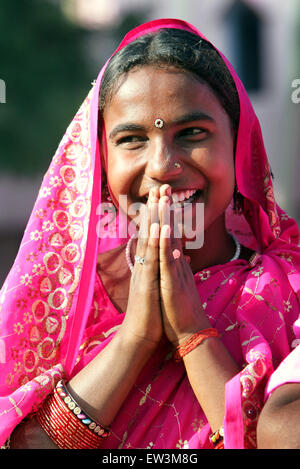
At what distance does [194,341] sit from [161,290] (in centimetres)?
20

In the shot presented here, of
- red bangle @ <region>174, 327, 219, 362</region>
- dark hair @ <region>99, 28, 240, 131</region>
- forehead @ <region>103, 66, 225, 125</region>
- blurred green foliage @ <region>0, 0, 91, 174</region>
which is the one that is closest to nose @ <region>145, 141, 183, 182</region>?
forehead @ <region>103, 66, 225, 125</region>

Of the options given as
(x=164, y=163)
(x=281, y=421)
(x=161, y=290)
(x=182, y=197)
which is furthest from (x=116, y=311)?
(x=281, y=421)

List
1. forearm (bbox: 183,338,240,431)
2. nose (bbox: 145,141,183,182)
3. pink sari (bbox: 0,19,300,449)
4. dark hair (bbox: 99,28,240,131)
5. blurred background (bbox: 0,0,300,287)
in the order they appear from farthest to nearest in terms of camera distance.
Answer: blurred background (bbox: 0,0,300,287)
dark hair (bbox: 99,28,240,131)
nose (bbox: 145,141,183,182)
pink sari (bbox: 0,19,300,449)
forearm (bbox: 183,338,240,431)

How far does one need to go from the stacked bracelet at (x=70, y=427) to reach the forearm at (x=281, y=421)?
0.55 m

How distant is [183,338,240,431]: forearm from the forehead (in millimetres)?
801

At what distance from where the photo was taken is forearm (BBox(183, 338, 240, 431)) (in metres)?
2.04

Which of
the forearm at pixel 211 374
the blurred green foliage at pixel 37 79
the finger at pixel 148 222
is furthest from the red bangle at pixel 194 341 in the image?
the blurred green foliage at pixel 37 79

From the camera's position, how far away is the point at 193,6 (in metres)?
18.8

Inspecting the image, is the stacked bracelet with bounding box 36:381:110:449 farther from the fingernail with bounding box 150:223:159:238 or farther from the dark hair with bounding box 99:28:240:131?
the dark hair with bounding box 99:28:240:131

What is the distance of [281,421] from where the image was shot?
1.80 m

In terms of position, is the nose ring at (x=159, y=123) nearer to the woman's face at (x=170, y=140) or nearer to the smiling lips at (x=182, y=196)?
the woman's face at (x=170, y=140)

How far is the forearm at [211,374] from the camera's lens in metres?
2.04

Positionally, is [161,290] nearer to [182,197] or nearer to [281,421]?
Result: [182,197]

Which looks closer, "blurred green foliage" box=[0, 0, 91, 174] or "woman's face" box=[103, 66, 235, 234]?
"woman's face" box=[103, 66, 235, 234]
